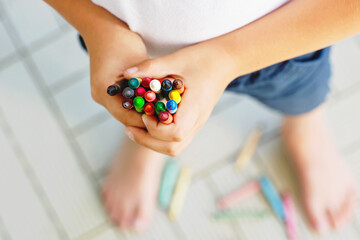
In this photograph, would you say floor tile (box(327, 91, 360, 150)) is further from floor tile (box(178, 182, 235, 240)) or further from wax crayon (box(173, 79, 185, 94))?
wax crayon (box(173, 79, 185, 94))

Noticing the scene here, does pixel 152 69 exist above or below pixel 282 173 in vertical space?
above

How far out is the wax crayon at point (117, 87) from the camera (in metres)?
0.41

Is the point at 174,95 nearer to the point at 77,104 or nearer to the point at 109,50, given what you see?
the point at 109,50

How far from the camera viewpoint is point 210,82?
1.49 ft

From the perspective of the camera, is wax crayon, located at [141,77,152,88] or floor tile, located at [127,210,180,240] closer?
wax crayon, located at [141,77,152,88]

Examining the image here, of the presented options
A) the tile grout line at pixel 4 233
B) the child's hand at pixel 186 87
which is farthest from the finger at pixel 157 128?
the tile grout line at pixel 4 233

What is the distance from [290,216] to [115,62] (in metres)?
0.70

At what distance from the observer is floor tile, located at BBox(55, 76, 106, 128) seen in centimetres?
102

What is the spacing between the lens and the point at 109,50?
46 centimetres

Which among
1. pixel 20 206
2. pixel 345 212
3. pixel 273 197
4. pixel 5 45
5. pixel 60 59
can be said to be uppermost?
pixel 5 45

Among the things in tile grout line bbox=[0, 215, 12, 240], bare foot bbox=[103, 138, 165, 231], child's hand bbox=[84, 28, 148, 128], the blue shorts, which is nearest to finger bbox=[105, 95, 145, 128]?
child's hand bbox=[84, 28, 148, 128]

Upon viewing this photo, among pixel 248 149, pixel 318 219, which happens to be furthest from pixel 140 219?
pixel 318 219

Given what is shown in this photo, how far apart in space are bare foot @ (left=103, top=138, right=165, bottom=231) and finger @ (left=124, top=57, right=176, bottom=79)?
1.68 ft

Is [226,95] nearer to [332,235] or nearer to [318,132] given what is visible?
[318,132]
